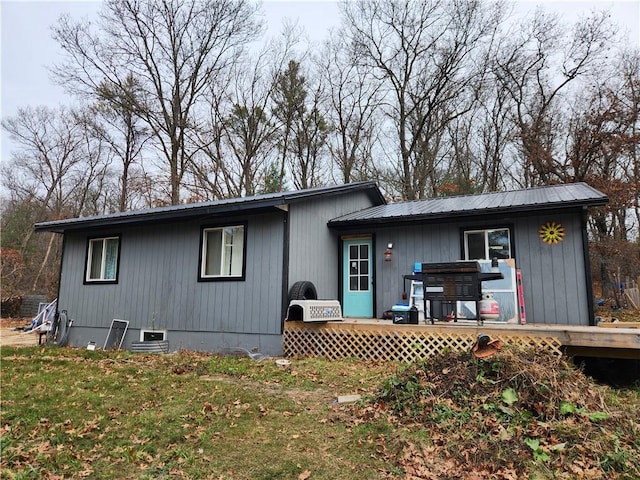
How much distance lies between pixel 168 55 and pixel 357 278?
14723mm

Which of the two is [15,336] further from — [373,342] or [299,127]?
[299,127]

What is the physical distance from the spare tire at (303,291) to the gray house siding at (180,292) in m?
0.27

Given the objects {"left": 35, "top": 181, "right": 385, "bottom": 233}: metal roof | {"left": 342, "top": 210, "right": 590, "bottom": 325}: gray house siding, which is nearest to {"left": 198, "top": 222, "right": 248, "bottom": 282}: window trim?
{"left": 35, "top": 181, "right": 385, "bottom": 233}: metal roof

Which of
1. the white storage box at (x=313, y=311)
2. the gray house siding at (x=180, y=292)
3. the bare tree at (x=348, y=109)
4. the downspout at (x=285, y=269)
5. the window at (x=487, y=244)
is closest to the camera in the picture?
the white storage box at (x=313, y=311)

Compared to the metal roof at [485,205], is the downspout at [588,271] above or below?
below

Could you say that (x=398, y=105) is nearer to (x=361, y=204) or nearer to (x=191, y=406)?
(x=361, y=204)

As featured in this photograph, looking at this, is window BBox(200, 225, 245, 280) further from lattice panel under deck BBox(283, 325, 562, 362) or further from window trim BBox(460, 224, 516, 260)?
window trim BBox(460, 224, 516, 260)

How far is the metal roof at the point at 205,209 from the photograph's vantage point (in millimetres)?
7008

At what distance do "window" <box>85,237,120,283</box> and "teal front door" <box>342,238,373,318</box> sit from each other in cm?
512

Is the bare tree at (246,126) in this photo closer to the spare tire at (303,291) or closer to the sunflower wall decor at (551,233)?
the spare tire at (303,291)

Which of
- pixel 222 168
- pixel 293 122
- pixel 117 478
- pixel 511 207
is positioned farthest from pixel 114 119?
pixel 117 478

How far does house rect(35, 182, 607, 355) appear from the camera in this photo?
277 inches

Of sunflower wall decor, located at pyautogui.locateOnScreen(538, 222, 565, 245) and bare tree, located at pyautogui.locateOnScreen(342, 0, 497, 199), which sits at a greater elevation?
bare tree, located at pyautogui.locateOnScreen(342, 0, 497, 199)

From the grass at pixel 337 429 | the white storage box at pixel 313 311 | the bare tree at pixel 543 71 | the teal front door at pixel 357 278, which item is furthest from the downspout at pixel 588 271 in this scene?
the bare tree at pixel 543 71
